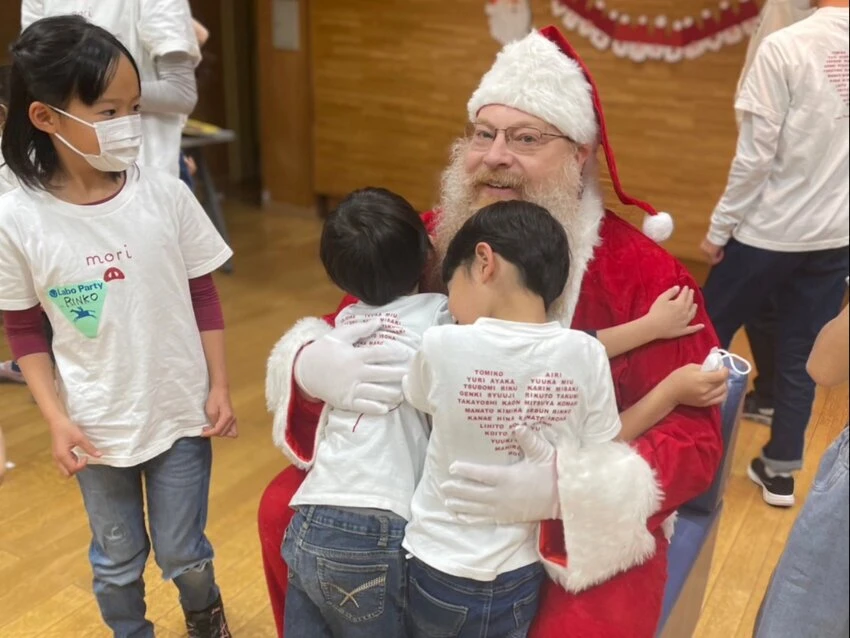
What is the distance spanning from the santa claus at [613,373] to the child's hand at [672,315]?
24 mm

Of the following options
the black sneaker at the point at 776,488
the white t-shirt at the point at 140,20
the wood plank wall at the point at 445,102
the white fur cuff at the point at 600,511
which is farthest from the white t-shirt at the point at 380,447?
the wood plank wall at the point at 445,102

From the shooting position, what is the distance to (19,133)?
137 cm

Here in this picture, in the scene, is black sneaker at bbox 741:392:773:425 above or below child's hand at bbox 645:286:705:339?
below

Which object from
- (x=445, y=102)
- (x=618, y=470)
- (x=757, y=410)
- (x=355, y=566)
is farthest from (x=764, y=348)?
(x=445, y=102)

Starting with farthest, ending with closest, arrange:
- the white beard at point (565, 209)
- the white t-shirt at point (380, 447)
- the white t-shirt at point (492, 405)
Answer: the white beard at point (565, 209) < the white t-shirt at point (380, 447) < the white t-shirt at point (492, 405)

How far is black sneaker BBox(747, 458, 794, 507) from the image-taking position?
5.94 feet

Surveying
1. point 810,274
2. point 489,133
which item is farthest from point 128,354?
point 810,274

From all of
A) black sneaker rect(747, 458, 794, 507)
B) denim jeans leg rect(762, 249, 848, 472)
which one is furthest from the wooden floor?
denim jeans leg rect(762, 249, 848, 472)

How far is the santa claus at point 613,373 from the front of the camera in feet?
3.91

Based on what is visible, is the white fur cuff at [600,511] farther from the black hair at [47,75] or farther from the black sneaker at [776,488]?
the black hair at [47,75]

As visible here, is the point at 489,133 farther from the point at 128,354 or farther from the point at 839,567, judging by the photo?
the point at 839,567

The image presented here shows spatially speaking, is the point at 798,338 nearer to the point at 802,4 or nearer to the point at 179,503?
the point at 802,4

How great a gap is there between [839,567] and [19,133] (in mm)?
1356

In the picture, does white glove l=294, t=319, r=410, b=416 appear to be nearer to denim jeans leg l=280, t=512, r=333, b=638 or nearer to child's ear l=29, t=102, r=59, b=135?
denim jeans leg l=280, t=512, r=333, b=638
